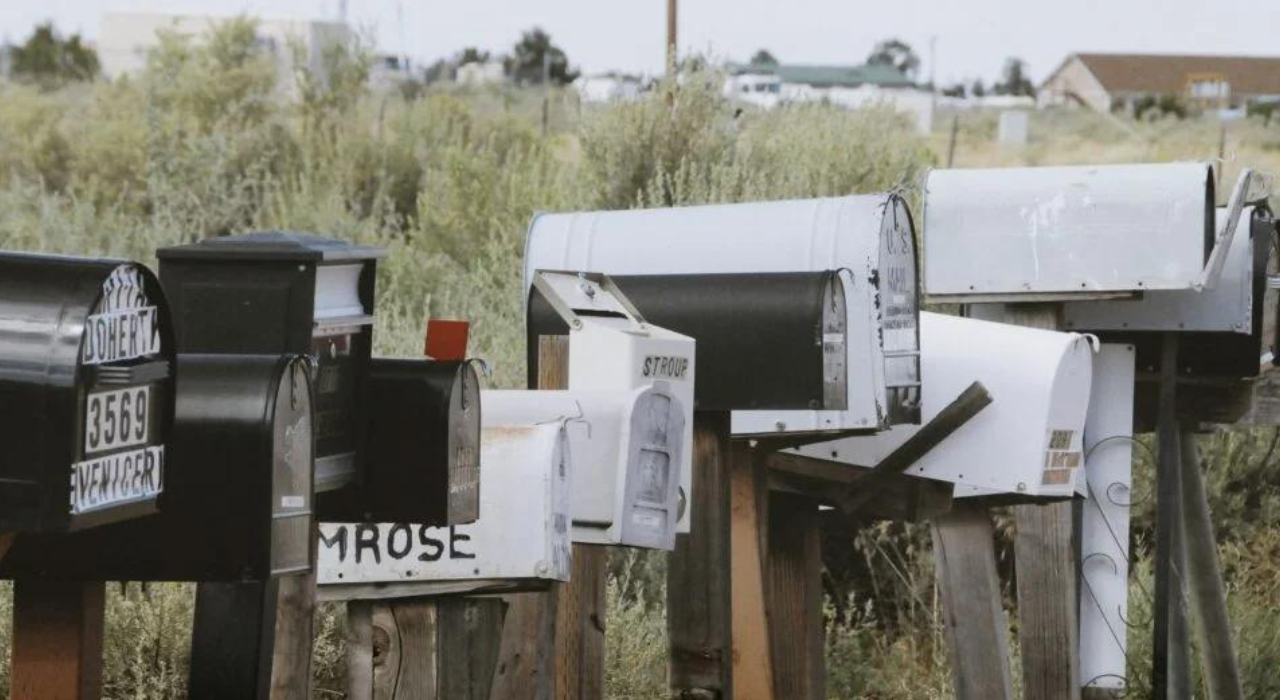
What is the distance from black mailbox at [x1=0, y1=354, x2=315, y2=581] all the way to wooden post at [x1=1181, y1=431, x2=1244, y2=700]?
3.90 metres

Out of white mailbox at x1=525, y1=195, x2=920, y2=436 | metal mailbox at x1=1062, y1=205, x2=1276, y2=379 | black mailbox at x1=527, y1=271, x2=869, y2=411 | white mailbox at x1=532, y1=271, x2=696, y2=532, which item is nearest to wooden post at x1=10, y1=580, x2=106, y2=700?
white mailbox at x1=532, y1=271, x2=696, y2=532

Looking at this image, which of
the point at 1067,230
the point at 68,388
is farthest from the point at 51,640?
the point at 1067,230

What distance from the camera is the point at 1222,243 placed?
15.5ft

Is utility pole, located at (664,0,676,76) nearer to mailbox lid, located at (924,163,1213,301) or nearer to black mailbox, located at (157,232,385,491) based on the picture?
mailbox lid, located at (924,163,1213,301)

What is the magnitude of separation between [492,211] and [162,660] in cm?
539

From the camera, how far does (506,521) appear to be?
2990mm

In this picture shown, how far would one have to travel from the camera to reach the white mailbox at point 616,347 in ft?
10.7

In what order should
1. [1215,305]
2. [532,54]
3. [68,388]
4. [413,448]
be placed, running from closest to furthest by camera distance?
[68,388] < [413,448] < [1215,305] < [532,54]

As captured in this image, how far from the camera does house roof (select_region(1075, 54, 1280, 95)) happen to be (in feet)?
176

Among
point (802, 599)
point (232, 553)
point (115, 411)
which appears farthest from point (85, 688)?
point (802, 599)

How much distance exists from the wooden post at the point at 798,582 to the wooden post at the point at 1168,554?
A: 1.22m

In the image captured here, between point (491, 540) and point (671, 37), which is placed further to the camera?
Result: point (671, 37)

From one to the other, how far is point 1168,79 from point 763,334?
52807 mm

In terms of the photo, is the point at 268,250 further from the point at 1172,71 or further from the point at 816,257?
the point at 1172,71
